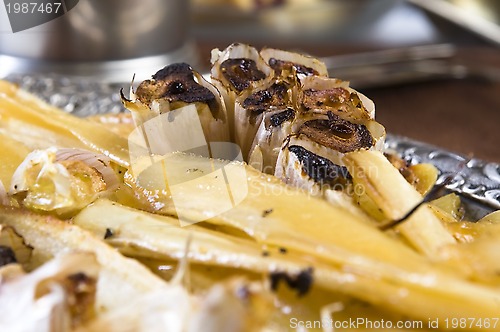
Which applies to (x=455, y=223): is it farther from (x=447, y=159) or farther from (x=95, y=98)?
(x=95, y=98)

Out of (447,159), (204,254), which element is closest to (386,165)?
(204,254)

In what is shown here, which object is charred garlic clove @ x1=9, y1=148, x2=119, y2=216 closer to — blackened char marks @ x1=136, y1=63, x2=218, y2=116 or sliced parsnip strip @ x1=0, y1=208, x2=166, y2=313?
sliced parsnip strip @ x1=0, y1=208, x2=166, y2=313

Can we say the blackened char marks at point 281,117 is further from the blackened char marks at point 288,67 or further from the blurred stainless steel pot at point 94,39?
the blurred stainless steel pot at point 94,39

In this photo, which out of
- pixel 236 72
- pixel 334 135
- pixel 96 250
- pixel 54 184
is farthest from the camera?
pixel 236 72

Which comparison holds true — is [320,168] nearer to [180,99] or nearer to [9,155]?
[180,99]

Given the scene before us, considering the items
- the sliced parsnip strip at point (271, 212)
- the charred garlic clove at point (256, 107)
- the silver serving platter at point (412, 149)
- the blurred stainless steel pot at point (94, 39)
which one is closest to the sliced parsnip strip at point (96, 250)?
the sliced parsnip strip at point (271, 212)

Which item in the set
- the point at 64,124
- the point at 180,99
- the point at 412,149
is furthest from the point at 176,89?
the point at 412,149
